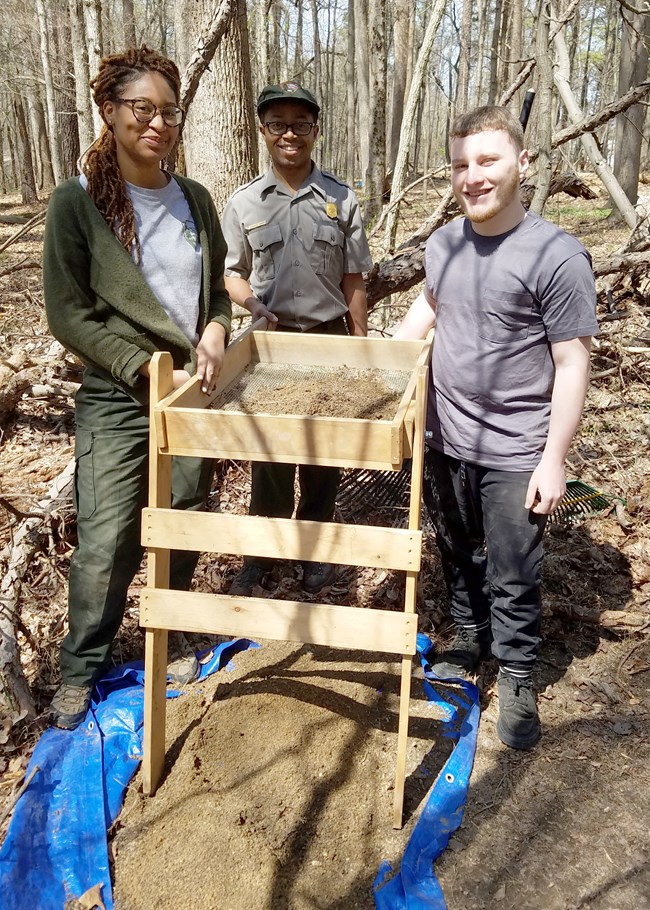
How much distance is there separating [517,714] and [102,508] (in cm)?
179

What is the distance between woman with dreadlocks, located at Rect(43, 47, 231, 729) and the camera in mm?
2406

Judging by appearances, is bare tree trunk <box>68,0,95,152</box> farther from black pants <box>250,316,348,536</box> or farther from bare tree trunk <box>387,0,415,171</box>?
black pants <box>250,316,348,536</box>

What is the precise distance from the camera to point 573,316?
2.24 m

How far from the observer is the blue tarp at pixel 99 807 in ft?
6.97

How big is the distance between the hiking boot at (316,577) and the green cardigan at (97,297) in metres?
1.58

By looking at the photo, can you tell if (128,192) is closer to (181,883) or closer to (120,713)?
(120,713)

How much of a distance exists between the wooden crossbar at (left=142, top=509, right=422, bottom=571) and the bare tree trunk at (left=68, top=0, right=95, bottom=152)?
616cm

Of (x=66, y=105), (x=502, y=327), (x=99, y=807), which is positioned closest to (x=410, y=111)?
(x=502, y=327)

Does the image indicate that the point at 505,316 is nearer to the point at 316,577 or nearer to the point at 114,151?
the point at 114,151

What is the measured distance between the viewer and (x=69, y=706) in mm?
2725

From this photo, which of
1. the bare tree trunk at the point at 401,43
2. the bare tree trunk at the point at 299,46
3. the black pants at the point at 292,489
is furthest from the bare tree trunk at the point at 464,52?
the black pants at the point at 292,489

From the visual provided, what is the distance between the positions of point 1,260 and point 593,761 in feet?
35.7

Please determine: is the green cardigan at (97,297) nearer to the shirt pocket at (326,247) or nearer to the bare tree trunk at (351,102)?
the shirt pocket at (326,247)

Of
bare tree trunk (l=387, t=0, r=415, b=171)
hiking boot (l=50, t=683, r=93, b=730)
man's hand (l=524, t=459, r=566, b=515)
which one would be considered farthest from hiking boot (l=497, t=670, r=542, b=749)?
bare tree trunk (l=387, t=0, r=415, b=171)
